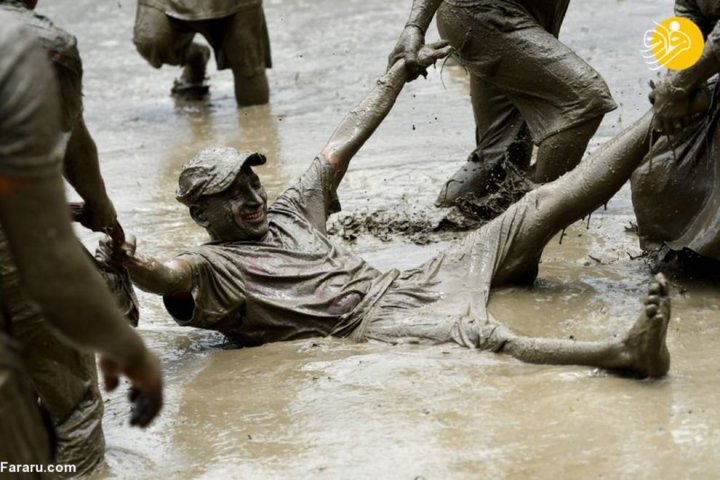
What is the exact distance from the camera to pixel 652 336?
4.81 m

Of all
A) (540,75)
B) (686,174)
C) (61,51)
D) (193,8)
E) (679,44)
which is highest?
(61,51)

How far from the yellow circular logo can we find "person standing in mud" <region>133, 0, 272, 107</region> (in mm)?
4863

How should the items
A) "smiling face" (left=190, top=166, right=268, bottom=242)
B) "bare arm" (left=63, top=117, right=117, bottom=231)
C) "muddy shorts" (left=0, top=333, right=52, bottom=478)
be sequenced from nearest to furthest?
"muddy shorts" (left=0, top=333, right=52, bottom=478) → "bare arm" (left=63, top=117, right=117, bottom=231) → "smiling face" (left=190, top=166, right=268, bottom=242)

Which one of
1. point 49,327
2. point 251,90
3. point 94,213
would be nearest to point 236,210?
point 94,213

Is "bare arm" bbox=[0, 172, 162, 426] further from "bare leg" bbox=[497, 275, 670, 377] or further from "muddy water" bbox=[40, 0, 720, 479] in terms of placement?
"bare leg" bbox=[497, 275, 670, 377]

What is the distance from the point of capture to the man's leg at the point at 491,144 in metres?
7.86

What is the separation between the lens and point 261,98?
36.6 feet

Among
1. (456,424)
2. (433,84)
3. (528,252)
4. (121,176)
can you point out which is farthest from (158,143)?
(456,424)

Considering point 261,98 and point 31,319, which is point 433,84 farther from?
point 31,319

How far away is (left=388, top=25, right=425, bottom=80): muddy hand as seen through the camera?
6973mm

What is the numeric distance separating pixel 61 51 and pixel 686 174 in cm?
326

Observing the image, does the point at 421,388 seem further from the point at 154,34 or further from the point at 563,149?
the point at 154,34

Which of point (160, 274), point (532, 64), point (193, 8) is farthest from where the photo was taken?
point (193, 8)

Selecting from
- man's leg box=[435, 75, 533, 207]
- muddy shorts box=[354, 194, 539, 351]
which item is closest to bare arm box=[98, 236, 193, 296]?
muddy shorts box=[354, 194, 539, 351]
